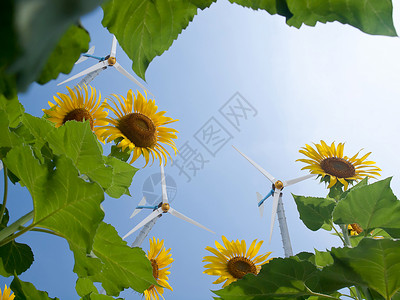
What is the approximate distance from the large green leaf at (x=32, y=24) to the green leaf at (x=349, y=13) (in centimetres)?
38

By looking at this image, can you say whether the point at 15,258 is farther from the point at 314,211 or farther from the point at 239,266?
the point at 239,266

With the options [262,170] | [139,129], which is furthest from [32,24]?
[262,170]

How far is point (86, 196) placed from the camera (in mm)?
657

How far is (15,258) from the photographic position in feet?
3.36

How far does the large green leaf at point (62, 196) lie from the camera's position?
65 cm

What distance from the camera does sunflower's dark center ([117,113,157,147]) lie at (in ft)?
6.84

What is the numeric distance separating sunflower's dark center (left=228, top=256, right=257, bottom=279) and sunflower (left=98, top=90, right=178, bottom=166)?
Result: 1.02 meters

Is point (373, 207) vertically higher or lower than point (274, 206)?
lower

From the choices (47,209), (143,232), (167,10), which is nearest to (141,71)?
(167,10)

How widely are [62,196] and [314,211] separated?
1.08 m

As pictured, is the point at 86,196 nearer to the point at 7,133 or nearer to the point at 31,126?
the point at 7,133

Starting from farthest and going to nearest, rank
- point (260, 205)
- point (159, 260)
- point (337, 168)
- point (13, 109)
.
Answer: point (260, 205) → point (159, 260) → point (337, 168) → point (13, 109)

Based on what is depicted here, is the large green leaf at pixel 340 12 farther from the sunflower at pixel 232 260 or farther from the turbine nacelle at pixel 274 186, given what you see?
the turbine nacelle at pixel 274 186

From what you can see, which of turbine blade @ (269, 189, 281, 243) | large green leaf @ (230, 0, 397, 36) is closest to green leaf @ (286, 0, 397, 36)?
large green leaf @ (230, 0, 397, 36)
